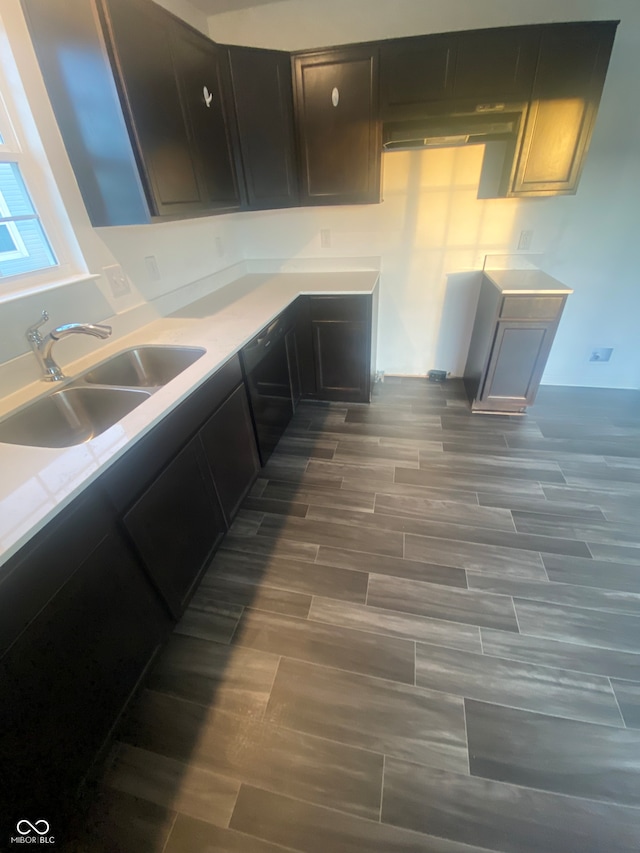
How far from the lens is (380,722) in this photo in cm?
123

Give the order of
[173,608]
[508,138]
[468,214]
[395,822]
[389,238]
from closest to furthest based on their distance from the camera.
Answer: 1. [395,822]
2. [173,608]
3. [508,138]
4. [468,214]
5. [389,238]

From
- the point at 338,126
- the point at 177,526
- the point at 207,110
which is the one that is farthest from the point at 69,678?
the point at 338,126

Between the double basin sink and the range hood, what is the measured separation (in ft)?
6.10

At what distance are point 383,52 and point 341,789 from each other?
11.1 ft

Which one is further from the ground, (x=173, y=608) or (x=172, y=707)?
(x=173, y=608)

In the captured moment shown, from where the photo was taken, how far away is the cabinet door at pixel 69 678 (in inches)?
32.5

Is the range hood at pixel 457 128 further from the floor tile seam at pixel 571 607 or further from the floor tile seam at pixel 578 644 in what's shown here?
the floor tile seam at pixel 578 644

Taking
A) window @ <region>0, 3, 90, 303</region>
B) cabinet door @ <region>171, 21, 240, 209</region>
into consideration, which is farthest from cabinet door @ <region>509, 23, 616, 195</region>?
window @ <region>0, 3, 90, 303</region>

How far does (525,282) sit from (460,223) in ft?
2.21

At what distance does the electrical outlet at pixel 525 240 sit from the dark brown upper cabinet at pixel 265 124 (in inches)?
65.9

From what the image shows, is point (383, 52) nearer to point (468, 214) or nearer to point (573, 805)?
point (468, 214)

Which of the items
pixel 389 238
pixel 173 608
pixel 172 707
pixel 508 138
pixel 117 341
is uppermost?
pixel 508 138

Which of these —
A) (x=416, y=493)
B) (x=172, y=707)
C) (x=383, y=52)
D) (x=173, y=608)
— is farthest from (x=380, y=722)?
(x=383, y=52)

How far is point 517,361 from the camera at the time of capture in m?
2.57
